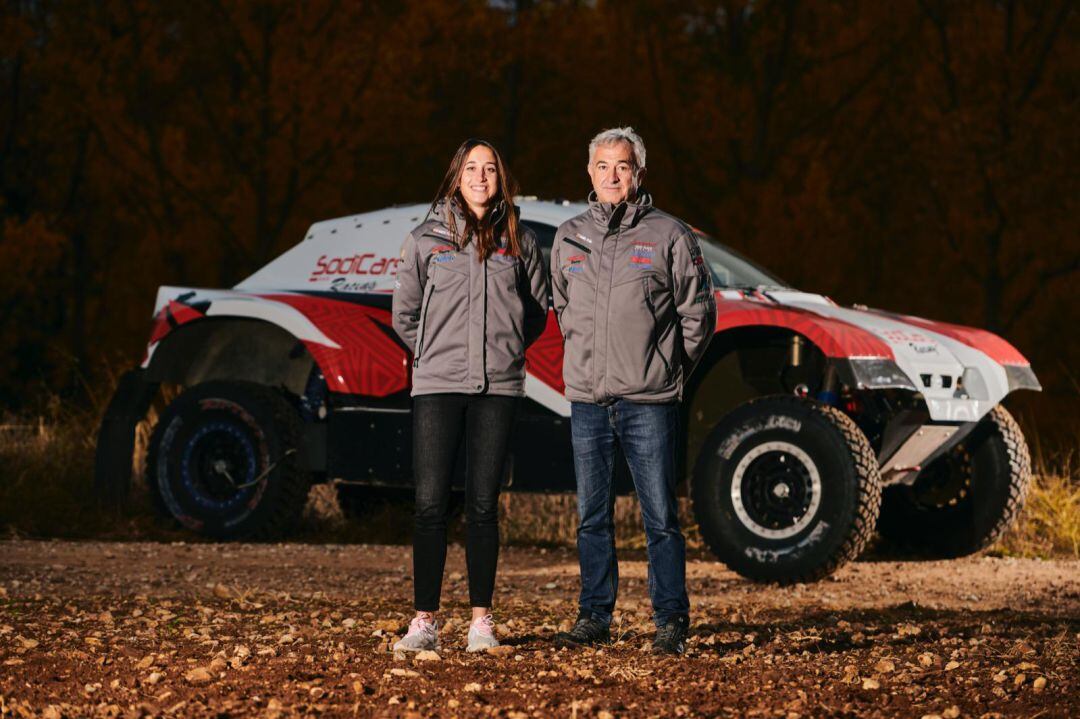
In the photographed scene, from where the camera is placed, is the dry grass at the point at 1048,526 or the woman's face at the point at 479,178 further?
the dry grass at the point at 1048,526

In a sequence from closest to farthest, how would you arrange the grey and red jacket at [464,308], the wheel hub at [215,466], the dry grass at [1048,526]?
the grey and red jacket at [464,308] < the wheel hub at [215,466] < the dry grass at [1048,526]

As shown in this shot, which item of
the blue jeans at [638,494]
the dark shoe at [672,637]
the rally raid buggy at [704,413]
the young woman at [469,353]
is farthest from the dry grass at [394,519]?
the young woman at [469,353]

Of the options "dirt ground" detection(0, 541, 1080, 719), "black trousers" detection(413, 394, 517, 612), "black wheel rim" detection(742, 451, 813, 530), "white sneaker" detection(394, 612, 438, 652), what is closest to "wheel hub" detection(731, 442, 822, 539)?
"black wheel rim" detection(742, 451, 813, 530)

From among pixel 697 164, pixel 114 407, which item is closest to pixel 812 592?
pixel 114 407

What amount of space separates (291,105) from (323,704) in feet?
38.8

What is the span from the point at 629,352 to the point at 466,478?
71 cm

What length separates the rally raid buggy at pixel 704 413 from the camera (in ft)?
25.8

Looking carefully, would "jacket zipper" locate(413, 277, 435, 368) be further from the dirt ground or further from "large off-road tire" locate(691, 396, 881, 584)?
"large off-road tire" locate(691, 396, 881, 584)

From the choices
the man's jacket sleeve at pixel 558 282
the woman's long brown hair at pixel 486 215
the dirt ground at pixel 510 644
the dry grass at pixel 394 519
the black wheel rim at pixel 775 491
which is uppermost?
the woman's long brown hair at pixel 486 215

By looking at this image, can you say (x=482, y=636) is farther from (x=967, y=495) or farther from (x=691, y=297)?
(x=967, y=495)

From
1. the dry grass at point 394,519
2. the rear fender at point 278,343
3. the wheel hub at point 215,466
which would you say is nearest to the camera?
the rear fender at point 278,343

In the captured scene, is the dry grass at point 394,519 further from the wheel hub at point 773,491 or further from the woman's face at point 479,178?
the woman's face at point 479,178

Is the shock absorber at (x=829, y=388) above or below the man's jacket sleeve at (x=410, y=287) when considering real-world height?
below

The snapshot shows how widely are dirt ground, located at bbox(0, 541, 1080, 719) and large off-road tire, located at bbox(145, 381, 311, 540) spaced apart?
1.32ft
